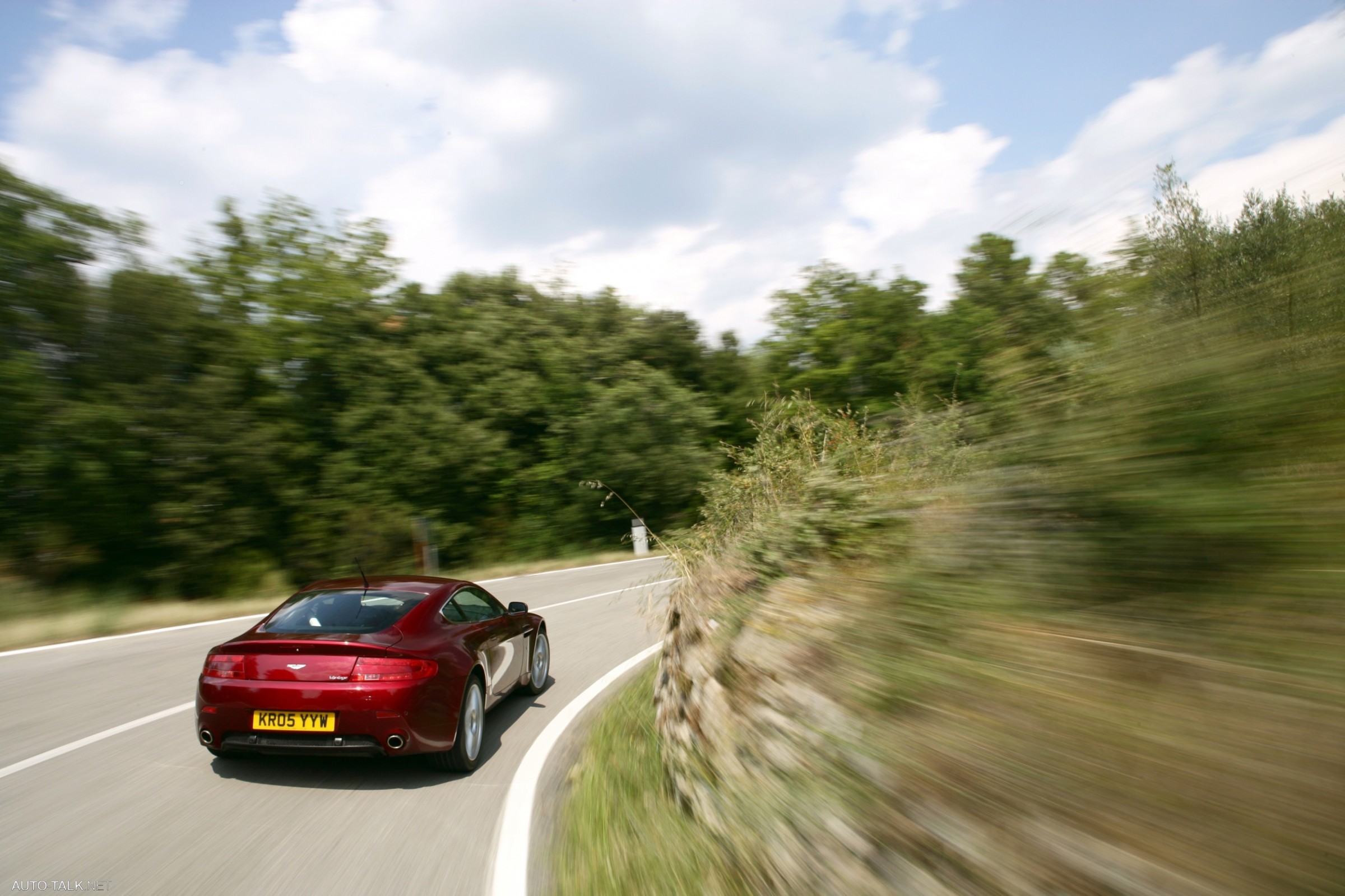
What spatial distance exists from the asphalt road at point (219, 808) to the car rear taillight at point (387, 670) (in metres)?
0.74

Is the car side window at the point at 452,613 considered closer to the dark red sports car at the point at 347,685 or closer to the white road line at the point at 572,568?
the dark red sports car at the point at 347,685

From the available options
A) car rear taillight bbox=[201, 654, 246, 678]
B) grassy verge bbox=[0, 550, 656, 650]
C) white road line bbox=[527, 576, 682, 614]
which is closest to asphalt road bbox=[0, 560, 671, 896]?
car rear taillight bbox=[201, 654, 246, 678]

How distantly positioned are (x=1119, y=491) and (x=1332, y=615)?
834 mm

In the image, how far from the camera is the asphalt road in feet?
13.4

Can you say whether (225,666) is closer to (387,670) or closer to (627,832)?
(387,670)

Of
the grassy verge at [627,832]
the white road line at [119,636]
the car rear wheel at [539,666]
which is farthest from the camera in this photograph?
the white road line at [119,636]

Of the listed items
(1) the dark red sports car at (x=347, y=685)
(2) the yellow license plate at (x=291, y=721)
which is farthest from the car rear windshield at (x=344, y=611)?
(2) the yellow license plate at (x=291, y=721)

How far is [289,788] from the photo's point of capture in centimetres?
536

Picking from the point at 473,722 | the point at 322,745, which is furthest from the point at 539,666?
the point at 322,745

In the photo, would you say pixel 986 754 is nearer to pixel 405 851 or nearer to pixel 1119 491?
pixel 1119 491

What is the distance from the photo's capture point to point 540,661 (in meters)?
8.48

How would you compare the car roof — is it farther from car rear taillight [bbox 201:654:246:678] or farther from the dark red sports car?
car rear taillight [bbox 201:654:246:678]

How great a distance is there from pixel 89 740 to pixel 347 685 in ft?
9.61

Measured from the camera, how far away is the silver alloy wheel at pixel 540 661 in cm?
827
